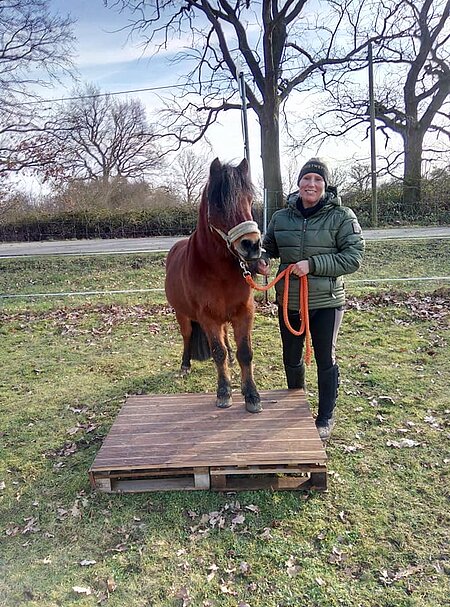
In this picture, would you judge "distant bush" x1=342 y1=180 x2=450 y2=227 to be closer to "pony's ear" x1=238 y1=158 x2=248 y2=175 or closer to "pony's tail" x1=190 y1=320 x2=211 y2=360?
"pony's tail" x1=190 y1=320 x2=211 y2=360

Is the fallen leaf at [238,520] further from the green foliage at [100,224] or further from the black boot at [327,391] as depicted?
the green foliage at [100,224]

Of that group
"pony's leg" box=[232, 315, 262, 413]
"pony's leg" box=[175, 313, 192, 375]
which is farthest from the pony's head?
"pony's leg" box=[175, 313, 192, 375]

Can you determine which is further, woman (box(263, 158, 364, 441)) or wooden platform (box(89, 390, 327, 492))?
woman (box(263, 158, 364, 441))

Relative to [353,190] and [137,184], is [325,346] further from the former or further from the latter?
[137,184]

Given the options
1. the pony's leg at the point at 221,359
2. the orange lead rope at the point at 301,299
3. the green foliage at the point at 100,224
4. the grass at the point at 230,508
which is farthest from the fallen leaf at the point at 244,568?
the green foliage at the point at 100,224

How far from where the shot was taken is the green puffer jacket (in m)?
3.14

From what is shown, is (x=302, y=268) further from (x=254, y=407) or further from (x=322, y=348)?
(x=254, y=407)

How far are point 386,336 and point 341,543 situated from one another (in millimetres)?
3871

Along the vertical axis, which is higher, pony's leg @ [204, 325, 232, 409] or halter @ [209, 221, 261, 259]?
halter @ [209, 221, 261, 259]

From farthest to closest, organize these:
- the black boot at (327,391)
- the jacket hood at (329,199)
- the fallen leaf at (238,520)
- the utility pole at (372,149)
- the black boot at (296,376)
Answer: the utility pole at (372,149), the black boot at (296,376), the black boot at (327,391), the jacket hood at (329,199), the fallen leaf at (238,520)

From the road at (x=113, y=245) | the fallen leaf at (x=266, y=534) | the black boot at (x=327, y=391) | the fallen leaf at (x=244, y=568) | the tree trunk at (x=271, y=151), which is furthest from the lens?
the tree trunk at (x=271, y=151)

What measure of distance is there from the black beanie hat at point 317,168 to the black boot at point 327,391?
1.51m

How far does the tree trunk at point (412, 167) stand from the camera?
16.9 metres

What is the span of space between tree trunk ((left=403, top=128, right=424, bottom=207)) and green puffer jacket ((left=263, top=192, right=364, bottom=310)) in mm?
15068
